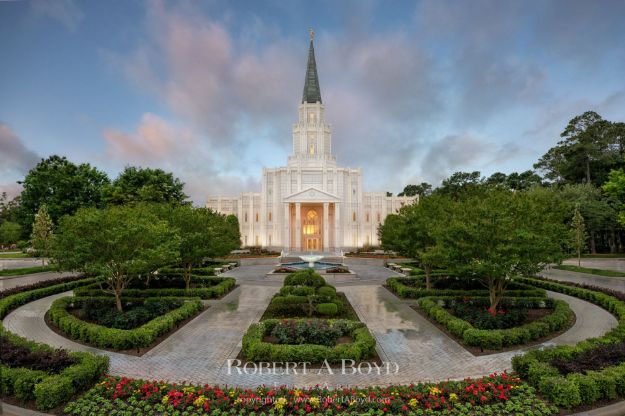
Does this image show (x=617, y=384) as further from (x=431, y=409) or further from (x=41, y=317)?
(x=41, y=317)

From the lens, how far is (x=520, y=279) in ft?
97.3

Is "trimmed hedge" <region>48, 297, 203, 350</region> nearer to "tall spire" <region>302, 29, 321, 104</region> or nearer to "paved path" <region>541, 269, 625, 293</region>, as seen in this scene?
"paved path" <region>541, 269, 625, 293</region>

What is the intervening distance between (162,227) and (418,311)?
15.2 meters

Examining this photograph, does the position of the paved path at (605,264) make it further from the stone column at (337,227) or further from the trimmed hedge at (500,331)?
the stone column at (337,227)

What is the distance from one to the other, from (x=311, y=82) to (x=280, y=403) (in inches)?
2961

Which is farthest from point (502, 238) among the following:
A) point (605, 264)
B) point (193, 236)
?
point (605, 264)

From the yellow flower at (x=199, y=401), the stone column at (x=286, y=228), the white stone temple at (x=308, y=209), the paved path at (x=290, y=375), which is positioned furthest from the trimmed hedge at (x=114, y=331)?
the white stone temple at (x=308, y=209)

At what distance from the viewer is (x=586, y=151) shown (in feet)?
209

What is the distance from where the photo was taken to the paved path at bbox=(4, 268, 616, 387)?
11251 mm

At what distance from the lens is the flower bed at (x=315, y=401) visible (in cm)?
864

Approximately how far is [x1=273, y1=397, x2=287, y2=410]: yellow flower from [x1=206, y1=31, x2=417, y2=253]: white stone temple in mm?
57620

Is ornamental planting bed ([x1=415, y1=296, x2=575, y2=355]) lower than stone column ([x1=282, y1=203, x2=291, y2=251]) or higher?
lower

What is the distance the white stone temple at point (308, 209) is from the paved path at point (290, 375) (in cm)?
4598

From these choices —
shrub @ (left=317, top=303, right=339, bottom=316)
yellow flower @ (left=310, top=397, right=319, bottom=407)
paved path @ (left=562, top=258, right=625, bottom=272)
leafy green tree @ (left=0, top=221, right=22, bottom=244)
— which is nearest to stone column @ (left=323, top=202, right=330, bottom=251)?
paved path @ (left=562, top=258, right=625, bottom=272)
